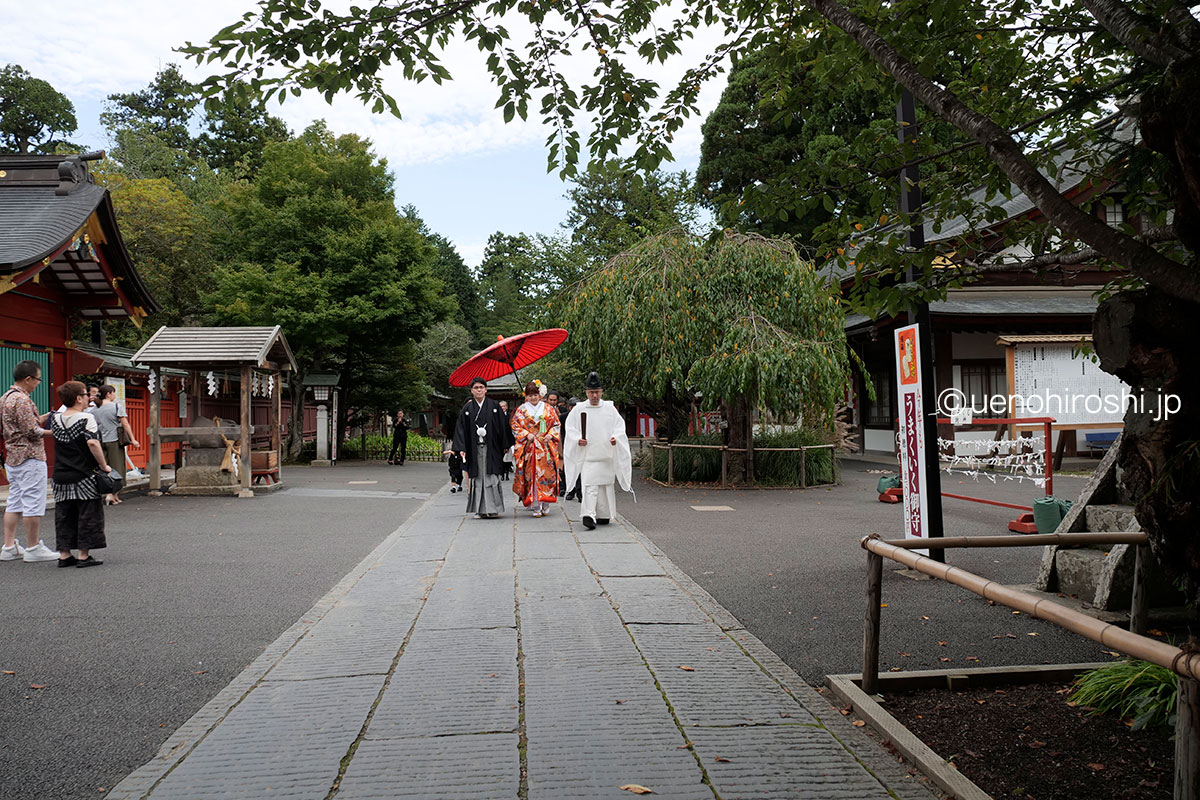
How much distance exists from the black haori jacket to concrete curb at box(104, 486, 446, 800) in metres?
4.32

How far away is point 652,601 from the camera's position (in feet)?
18.6

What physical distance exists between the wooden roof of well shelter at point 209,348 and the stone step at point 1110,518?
12959mm

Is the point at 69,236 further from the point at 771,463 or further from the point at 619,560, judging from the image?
the point at 771,463

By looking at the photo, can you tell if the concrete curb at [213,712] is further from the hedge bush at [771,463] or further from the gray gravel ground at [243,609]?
the hedge bush at [771,463]

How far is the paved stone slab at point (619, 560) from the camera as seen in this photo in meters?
6.79

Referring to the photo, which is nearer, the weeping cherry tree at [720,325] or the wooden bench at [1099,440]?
the weeping cherry tree at [720,325]

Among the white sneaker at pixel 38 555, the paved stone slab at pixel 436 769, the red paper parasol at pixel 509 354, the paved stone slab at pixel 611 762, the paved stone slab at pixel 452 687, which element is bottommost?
the paved stone slab at pixel 611 762

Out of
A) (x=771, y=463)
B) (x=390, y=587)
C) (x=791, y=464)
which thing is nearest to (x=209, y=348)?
(x=390, y=587)

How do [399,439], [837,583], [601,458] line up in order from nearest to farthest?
[837,583] → [601,458] → [399,439]

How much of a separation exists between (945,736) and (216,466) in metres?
14.0

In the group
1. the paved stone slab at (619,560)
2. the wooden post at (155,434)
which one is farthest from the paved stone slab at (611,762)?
the wooden post at (155,434)

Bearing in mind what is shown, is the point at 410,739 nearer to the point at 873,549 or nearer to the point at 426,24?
A: the point at 873,549

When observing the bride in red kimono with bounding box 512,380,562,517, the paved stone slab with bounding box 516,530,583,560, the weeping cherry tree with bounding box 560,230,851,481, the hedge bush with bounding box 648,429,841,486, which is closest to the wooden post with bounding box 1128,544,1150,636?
the paved stone slab with bounding box 516,530,583,560

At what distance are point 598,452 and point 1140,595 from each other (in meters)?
6.26
